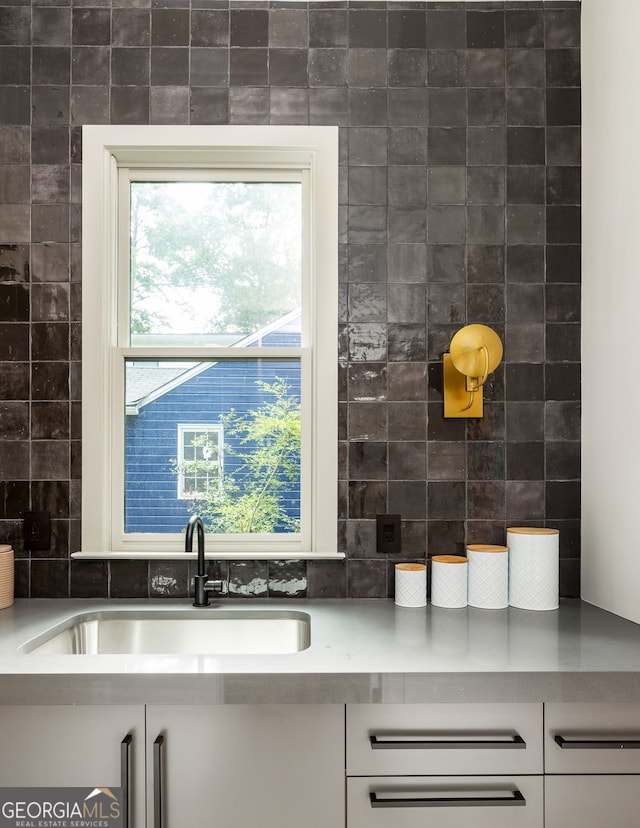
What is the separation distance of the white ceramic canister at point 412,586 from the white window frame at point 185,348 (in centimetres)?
26

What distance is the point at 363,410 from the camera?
2168 millimetres

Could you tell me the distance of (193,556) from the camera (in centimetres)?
214

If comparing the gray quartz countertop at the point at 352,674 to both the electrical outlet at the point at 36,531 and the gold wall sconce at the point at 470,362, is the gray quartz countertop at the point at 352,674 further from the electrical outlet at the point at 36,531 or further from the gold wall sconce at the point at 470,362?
the gold wall sconce at the point at 470,362

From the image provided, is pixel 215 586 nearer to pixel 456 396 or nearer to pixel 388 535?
pixel 388 535

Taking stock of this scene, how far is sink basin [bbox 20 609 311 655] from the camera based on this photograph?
2.00 meters

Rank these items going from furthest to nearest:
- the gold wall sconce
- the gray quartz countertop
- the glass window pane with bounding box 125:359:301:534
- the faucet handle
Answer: the glass window pane with bounding box 125:359:301:534 → the faucet handle → the gold wall sconce → the gray quartz countertop

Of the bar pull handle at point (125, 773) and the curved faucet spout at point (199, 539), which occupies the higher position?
the curved faucet spout at point (199, 539)

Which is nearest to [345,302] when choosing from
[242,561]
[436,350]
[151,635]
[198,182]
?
[436,350]

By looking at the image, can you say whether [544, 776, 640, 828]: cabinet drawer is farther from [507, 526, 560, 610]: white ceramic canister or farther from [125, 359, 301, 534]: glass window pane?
[125, 359, 301, 534]: glass window pane

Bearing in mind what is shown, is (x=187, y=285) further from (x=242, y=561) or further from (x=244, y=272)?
(x=242, y=561)

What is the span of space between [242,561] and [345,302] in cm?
94

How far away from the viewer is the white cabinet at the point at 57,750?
4.83ft

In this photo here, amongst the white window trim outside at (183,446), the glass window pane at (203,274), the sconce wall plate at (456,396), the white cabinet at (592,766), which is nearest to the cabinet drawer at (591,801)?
the white cabinet at (592,766)

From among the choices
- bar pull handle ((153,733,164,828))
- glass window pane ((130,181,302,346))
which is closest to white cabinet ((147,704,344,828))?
bar pull handle ((153,733,164,828))
